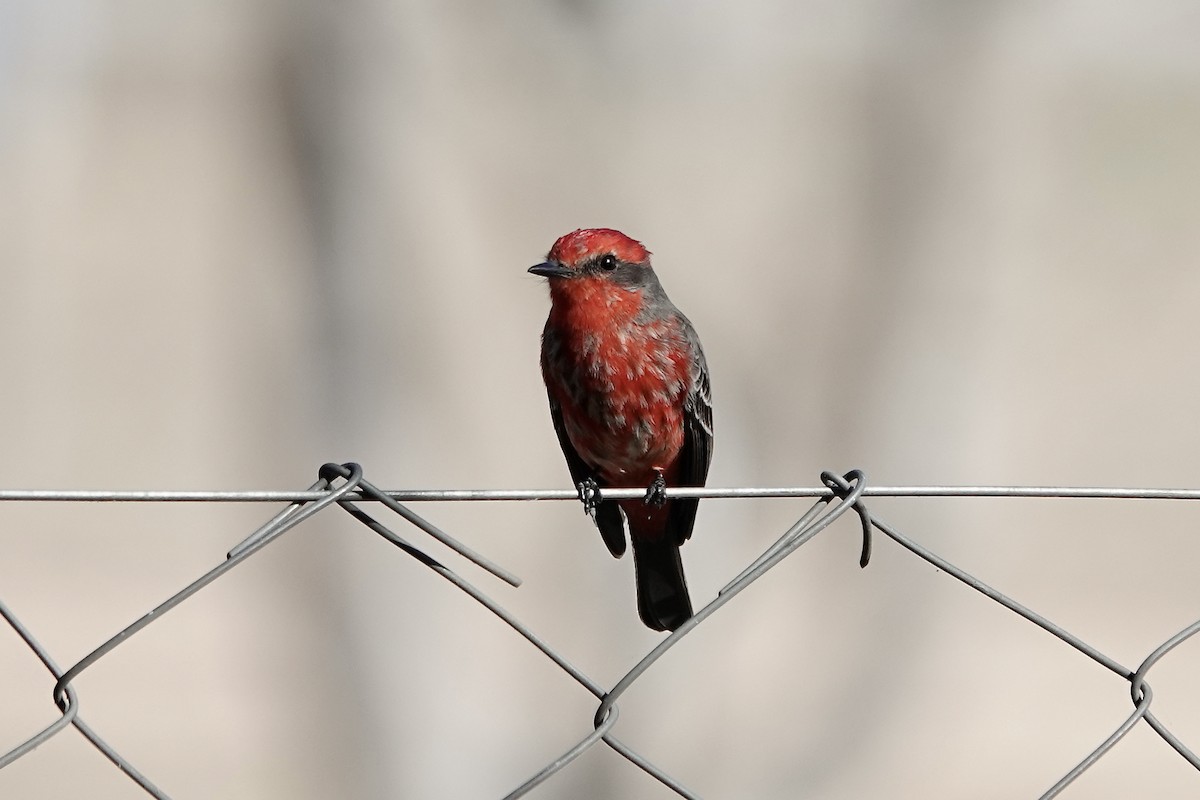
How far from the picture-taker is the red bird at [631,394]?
3.92 metres

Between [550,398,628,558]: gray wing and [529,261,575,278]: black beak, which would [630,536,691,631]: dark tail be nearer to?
[550,398,628,558]: gray wing

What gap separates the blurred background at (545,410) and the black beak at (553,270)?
3.26 feet

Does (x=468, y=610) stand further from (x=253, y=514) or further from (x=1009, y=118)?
(x=1009, y=118)

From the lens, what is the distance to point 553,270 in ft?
12.8

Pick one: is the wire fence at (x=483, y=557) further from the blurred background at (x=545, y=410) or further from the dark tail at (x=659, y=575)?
the blurred background at (x=545, y=410)

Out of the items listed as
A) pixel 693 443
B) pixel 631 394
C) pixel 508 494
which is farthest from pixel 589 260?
pixel 508 494

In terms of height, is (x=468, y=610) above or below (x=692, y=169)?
below

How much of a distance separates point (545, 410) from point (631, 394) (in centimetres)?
726

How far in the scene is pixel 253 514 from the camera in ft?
29.2

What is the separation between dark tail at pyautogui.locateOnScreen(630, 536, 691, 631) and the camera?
4.16 meters

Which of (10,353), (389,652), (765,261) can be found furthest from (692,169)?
(389,652)

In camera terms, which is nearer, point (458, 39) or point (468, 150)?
point (458, 39)

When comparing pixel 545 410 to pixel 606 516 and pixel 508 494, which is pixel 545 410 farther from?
pixel 508 494

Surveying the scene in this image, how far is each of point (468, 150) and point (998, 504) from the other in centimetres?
657
